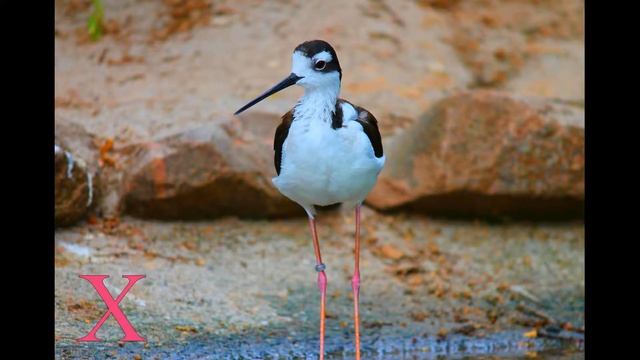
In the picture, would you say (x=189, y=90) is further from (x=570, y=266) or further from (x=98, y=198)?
(x=570, y=266)

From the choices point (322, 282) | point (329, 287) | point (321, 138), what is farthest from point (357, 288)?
point (321, 138)

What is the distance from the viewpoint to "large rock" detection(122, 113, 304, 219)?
19.9 ft

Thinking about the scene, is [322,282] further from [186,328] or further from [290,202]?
[290,202]

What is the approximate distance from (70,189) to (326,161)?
1.88 m

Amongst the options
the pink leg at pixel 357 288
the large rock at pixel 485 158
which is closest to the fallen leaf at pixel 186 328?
the pink leg at pixel 357 288

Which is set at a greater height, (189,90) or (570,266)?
(189,90)

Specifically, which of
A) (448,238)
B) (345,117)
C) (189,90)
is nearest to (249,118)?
(189,90)

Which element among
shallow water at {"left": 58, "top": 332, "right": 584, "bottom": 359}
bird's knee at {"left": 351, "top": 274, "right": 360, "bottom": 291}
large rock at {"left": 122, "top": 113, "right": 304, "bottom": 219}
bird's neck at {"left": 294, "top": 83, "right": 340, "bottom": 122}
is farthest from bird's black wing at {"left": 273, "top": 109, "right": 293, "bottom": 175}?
large rock at {"left": 122, "top": 113, "right": 304, "bottom": 219}

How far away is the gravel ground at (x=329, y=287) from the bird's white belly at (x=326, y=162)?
837 mm

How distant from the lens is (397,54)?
778 cm

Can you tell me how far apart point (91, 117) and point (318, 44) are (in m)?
2.62

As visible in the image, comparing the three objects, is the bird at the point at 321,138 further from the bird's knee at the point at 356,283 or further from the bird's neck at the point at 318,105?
the bird's knee at the point at 356,283

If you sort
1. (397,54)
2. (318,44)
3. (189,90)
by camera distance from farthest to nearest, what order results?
(397,54)
(189,90)
(318,44)

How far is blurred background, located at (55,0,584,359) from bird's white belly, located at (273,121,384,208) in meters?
0.84
